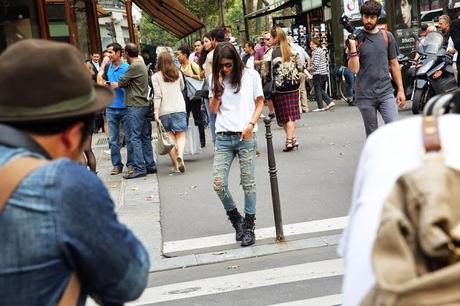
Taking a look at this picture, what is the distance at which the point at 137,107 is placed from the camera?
10875 mm

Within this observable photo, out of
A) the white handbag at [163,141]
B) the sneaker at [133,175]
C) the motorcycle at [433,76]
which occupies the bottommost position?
the sneaker at [133,175]

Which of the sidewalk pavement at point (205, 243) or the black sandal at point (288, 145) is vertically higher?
the black sandal at point (288, 145)

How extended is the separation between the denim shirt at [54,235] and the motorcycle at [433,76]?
11814 mm

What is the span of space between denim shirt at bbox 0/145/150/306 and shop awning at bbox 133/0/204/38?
22.3m

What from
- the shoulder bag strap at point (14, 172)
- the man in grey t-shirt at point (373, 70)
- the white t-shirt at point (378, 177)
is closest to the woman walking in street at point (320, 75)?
the man in grey t-shirt at point (373, 70)

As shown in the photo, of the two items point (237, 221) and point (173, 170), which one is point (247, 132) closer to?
point (237, 221)

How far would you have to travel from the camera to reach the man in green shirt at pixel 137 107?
10.7 metres

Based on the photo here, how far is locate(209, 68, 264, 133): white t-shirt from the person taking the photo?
22.6 ft

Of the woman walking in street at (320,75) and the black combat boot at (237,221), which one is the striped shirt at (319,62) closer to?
the woman walking in street at (320,75)

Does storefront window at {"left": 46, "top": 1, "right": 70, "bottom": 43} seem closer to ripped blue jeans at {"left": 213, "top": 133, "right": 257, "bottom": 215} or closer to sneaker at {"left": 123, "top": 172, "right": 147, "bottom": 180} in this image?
sneaker at {"left": 123, "top": 172, "right": 147, "bottom": 180}

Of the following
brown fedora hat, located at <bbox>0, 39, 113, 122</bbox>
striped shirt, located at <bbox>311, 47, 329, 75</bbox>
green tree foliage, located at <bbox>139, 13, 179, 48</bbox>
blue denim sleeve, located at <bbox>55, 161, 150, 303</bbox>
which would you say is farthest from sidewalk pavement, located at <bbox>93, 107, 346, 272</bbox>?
green tree foliage, located at <bbox>139, 13, 179, 48</bbox>

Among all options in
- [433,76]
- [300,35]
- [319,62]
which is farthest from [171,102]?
[300,35]

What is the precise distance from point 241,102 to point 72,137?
4964 millimetres

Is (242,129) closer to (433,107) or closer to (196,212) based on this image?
(196,212)
